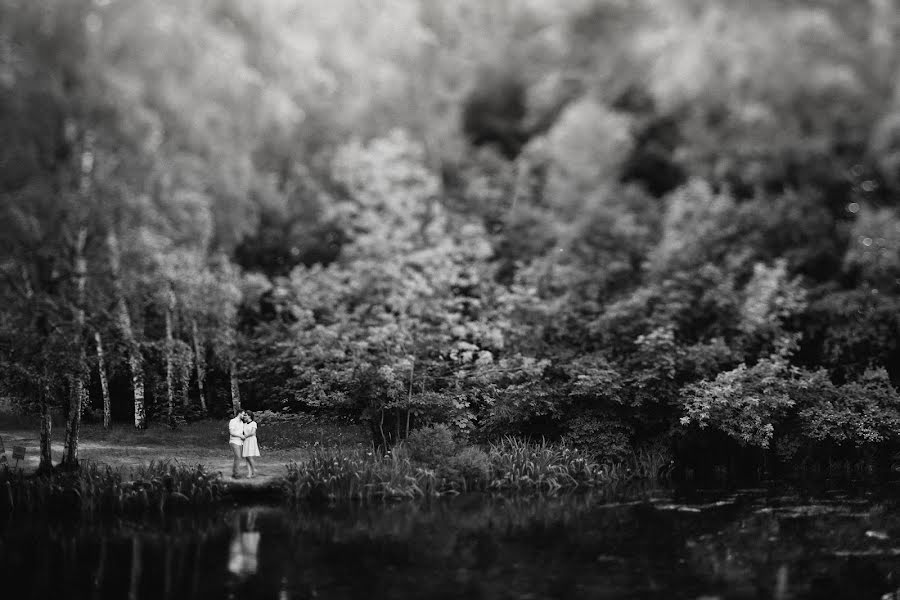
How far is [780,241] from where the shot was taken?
754 inches

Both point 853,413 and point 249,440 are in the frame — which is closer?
point 249,440

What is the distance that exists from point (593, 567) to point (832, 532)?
3918 millimetres

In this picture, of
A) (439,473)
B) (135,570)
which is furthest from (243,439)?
(135,570)

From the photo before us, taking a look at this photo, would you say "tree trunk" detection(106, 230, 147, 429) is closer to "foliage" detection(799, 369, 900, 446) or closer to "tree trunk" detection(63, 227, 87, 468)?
"tree trunk" detection(63, 227, 87, 468)

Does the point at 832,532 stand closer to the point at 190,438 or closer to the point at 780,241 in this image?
the point at 780,241

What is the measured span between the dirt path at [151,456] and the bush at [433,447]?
7.63 ft

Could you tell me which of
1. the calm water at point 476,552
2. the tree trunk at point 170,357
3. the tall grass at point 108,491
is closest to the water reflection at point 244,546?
the calm water at point 476,552

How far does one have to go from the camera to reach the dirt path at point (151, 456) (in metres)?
11.7

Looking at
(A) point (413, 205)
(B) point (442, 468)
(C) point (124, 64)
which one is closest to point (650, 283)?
(A) point (413, 205)

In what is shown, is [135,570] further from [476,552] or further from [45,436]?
[45,436]

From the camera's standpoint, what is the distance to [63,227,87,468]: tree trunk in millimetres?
10422

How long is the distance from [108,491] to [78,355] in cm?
205

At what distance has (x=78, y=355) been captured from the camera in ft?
34.6

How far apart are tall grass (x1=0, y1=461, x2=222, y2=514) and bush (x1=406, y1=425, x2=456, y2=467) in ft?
11.0
